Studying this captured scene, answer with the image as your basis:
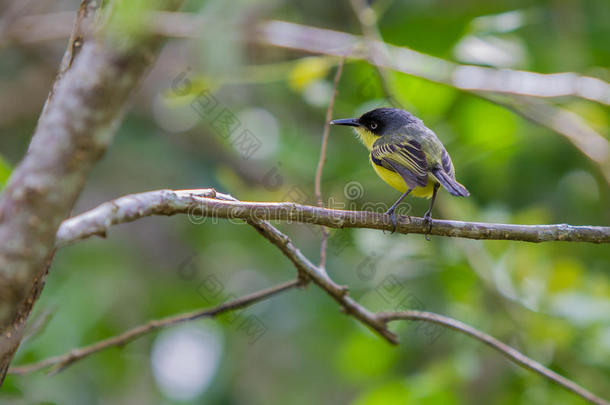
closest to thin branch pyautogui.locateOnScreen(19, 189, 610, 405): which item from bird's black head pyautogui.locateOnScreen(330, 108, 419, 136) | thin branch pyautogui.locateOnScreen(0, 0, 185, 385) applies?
thin branch pyautogui.locateOnScreen(0, 0, 185, 385)

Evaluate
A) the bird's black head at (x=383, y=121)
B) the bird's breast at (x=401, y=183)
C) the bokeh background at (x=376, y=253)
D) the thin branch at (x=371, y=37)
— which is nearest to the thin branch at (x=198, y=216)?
the bird's breast at (x=401, y=183)

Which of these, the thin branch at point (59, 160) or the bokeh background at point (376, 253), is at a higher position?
the thin branch at point (59, 160)

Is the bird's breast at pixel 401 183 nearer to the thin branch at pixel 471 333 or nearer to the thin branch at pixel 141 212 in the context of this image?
the thin branch at pixel 471 333

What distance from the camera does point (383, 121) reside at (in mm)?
4379

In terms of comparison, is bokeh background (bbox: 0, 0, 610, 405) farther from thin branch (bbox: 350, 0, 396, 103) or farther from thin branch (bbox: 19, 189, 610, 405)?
thin branch (bbox: 19, 189, 610, 405)

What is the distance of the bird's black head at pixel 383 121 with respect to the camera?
429cm

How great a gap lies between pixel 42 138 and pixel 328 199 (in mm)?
4142

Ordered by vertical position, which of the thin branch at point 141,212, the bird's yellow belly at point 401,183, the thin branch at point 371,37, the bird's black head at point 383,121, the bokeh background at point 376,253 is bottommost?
the bokeh background at point 376,253

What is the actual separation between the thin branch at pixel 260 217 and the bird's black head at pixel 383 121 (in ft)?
5.46

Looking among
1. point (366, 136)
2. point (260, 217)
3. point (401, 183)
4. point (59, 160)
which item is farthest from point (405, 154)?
point (59, 160)

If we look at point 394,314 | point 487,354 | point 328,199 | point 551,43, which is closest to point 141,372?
point 328,199

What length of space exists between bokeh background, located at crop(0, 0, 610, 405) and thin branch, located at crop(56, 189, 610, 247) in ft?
6.08

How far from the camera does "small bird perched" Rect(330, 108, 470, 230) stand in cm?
349

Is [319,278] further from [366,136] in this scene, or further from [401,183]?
[366,136]
